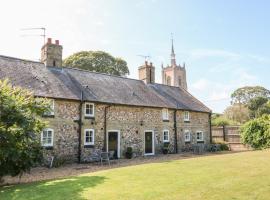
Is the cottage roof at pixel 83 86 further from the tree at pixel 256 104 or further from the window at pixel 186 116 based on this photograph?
the tree at pixel 256 104

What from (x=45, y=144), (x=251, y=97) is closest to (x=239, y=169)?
(x=45, y=144)

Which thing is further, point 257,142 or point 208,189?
point 257,142

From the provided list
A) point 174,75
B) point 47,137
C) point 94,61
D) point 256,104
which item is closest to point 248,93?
point 256,104

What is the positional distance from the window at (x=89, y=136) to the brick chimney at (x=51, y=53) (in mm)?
7033

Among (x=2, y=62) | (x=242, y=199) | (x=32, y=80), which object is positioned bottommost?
(x=242, y=199)

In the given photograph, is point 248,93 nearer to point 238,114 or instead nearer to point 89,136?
point 238,114

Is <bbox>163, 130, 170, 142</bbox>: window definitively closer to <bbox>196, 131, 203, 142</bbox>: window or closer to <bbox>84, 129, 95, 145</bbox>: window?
<bbox>196, 131, 203, 142</bbox>: window

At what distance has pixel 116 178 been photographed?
12492 millimetres

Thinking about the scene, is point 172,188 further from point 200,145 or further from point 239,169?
point 200,145

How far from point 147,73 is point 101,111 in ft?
36.2

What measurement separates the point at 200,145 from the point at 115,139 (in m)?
10.7

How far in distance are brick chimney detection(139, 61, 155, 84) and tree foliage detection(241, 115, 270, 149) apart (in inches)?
456

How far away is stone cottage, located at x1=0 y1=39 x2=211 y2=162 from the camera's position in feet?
68.3

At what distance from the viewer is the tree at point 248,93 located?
70.5m
